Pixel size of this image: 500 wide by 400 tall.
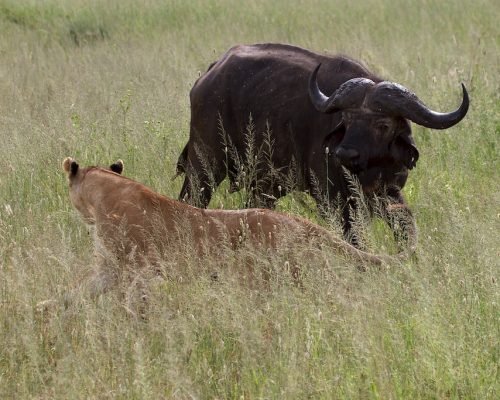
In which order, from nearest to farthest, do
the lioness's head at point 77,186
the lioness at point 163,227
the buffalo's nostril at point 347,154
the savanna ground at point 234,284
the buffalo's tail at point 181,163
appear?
the savanna ground at point 234,284
the lioness at point 163,227
the lioness's head at point 77,186
the buffalo's nostril at point 347,154
the buffalo's tail at point 181,163

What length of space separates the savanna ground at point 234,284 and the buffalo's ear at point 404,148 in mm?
325

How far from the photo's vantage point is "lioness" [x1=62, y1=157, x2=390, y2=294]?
615cm

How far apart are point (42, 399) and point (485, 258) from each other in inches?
88.8

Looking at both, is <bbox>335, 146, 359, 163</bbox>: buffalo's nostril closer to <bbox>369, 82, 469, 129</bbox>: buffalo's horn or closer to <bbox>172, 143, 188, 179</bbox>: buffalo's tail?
<bbox>369, 82, 469, 129</bbox>: buffalo's horn

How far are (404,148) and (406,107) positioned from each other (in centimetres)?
34

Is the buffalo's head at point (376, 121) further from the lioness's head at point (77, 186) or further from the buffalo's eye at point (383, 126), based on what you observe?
the lioness's head at point (77, 186)

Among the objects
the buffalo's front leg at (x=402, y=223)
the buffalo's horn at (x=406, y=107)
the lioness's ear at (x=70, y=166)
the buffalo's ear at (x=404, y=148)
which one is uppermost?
the buffalo's horn at (x=406, y=107)

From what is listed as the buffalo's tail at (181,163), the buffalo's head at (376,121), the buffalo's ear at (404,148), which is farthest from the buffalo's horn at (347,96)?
the buffalo's tail at (181,163)

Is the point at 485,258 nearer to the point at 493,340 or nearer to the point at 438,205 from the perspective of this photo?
the point at 493,340

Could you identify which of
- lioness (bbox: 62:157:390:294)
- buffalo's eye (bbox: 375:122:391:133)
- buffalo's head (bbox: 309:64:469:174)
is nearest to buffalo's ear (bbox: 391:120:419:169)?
buffalo's head (bbox: 309:64:469:174)

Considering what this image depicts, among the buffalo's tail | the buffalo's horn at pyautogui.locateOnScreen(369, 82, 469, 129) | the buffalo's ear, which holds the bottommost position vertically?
the buffalo's tail

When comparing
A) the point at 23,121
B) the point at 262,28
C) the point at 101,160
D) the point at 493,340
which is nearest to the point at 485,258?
the point at 493,340

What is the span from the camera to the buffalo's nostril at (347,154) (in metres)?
7.30

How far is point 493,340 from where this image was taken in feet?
16.3
